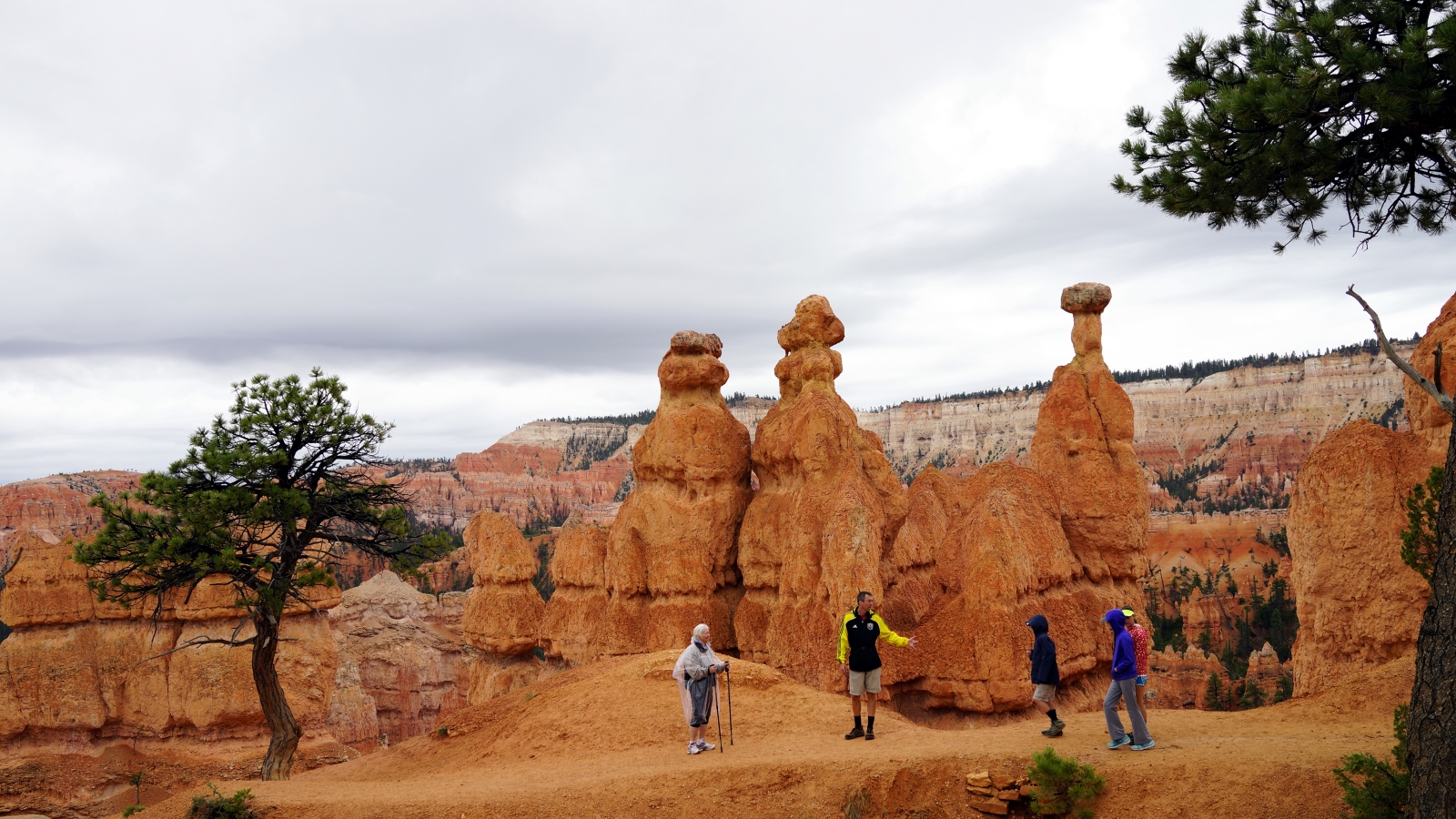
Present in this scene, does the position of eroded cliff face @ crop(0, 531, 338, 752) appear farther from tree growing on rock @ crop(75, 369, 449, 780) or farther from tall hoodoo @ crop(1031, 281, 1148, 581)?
tall hoodoo @ crop(1031, 281, 1148, 581)

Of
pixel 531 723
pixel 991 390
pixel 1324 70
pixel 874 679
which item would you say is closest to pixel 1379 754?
pixel 874 679

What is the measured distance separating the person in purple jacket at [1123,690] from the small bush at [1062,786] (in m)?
0.91

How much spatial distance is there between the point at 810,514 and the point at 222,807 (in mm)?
11867

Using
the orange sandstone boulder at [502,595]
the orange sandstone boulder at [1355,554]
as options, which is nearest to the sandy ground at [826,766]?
the orange sandstone boulder at [1355,554]

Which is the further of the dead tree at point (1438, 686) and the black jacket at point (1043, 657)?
the black jacket at point (1043, 657)

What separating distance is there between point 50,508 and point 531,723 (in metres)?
75.6

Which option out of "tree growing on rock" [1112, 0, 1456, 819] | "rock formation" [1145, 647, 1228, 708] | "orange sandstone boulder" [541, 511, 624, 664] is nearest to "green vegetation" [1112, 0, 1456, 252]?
"tree growing on rock" [1112, 0, 1456, 819]

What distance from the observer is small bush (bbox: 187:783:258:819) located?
1177 cm

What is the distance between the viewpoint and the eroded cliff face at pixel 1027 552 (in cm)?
1695

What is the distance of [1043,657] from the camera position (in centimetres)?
1148

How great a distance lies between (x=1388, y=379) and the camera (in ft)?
386

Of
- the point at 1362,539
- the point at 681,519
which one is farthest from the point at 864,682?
the point at 681,519

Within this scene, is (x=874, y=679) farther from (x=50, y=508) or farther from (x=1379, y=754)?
(x=50, y=508)

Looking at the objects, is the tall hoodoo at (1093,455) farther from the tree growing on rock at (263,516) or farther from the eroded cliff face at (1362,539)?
the tree growing on rock at (263,516)
